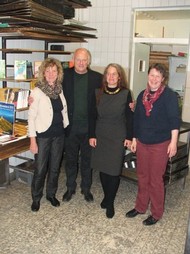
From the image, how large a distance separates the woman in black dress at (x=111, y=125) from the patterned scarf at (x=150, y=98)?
Answer: 0.47ft

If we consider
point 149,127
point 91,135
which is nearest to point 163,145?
point 149,127

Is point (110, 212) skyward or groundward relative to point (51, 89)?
groundward

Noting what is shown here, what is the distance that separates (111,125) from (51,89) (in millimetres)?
597

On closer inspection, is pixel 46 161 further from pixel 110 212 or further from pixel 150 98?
pixel 150 98

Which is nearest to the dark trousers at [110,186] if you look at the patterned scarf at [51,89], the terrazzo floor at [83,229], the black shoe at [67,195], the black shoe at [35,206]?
the terrazzo floor at [83,229]

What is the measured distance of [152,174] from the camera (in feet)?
7.88

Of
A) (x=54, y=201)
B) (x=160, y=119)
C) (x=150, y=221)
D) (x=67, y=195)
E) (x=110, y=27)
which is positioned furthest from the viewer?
(x=110, y=27)

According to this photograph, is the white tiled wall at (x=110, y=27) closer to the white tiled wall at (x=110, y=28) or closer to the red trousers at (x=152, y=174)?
the white tiled wall at (x=110, y=28)

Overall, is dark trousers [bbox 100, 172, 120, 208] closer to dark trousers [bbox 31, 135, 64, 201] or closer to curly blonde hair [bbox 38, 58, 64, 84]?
dark trousers [bbox 31, 135, 64, 201]

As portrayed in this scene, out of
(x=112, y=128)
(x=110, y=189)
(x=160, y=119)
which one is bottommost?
(x=110, y=189)

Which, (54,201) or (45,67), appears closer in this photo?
(45,67)

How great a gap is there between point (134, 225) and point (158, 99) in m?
1.11

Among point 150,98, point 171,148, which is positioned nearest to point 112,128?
point 150,98

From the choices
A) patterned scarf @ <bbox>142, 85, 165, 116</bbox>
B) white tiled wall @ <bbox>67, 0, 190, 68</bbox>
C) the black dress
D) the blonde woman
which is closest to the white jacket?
the blonde woman
